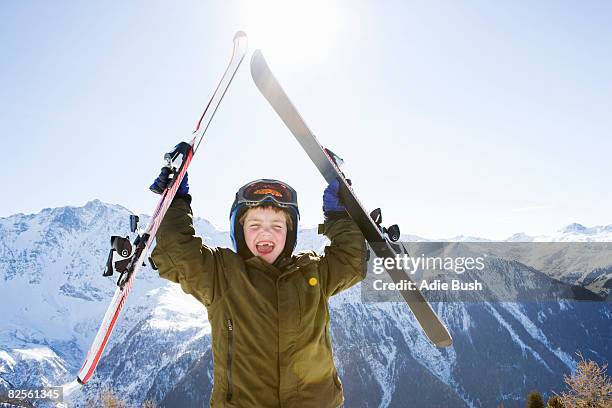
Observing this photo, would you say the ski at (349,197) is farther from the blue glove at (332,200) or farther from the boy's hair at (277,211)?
the boy's hair at (277,211)

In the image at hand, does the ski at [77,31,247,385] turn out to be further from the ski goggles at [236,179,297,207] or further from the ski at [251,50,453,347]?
the ski at [251,50,453,347]

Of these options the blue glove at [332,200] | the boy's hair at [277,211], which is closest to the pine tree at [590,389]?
the blue glove at [332,200]

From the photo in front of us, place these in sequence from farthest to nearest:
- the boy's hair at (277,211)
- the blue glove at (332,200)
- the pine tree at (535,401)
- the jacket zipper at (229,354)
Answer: the pine tree at (535,401), the blue glove at (332,200), the boy's hair at (277,211), the jacket zipper at (229,354)

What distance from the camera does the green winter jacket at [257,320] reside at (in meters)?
3.78

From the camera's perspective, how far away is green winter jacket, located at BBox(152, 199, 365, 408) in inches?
149

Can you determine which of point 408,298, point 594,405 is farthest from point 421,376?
point 408,298

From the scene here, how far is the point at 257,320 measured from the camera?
390 centimetres

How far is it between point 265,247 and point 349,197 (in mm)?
1540

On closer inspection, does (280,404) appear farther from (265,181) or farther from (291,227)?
(265,181)

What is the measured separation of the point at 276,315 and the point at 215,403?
0.84 m

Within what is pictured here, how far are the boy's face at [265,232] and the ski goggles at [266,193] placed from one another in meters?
0.10

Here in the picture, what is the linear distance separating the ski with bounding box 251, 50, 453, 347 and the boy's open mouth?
53.6 inches

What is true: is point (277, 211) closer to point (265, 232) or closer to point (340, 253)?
point (265, 232)

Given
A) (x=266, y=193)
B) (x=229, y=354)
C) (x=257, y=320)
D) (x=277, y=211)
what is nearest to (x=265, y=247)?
(x=277, y=211)
